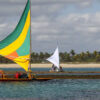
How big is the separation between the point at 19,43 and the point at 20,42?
23 centimetres

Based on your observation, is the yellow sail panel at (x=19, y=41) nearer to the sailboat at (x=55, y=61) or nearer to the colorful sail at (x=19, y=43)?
the colorful sail at (x=19, y=43)

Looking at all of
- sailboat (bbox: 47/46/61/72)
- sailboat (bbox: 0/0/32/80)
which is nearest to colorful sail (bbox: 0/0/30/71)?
sailboat (bbox: 0/0/32/80)

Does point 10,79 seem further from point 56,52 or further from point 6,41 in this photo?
point 56,52

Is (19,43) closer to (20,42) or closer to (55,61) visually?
(20,42)

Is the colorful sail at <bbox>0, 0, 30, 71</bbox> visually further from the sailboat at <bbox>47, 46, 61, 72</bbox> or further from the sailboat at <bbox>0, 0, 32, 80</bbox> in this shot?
the sailboat at <bbox>47, 46, 61, 72</bbox>

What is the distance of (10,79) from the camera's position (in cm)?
6072

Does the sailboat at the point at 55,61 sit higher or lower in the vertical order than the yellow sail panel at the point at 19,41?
lower

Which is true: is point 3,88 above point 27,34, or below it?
below

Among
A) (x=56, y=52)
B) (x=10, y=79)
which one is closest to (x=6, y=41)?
(x=10, y=79)

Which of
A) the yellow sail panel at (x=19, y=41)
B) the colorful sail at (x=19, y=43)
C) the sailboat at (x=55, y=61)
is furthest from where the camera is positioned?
the sailboat at (x=55, y=61)

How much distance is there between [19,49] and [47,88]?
865cm

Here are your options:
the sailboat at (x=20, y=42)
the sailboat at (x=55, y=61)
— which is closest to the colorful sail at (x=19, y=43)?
the sailboat at (x=20, y=42)

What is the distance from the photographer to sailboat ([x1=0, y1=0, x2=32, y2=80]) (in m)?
62.4

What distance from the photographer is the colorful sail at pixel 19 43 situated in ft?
205
